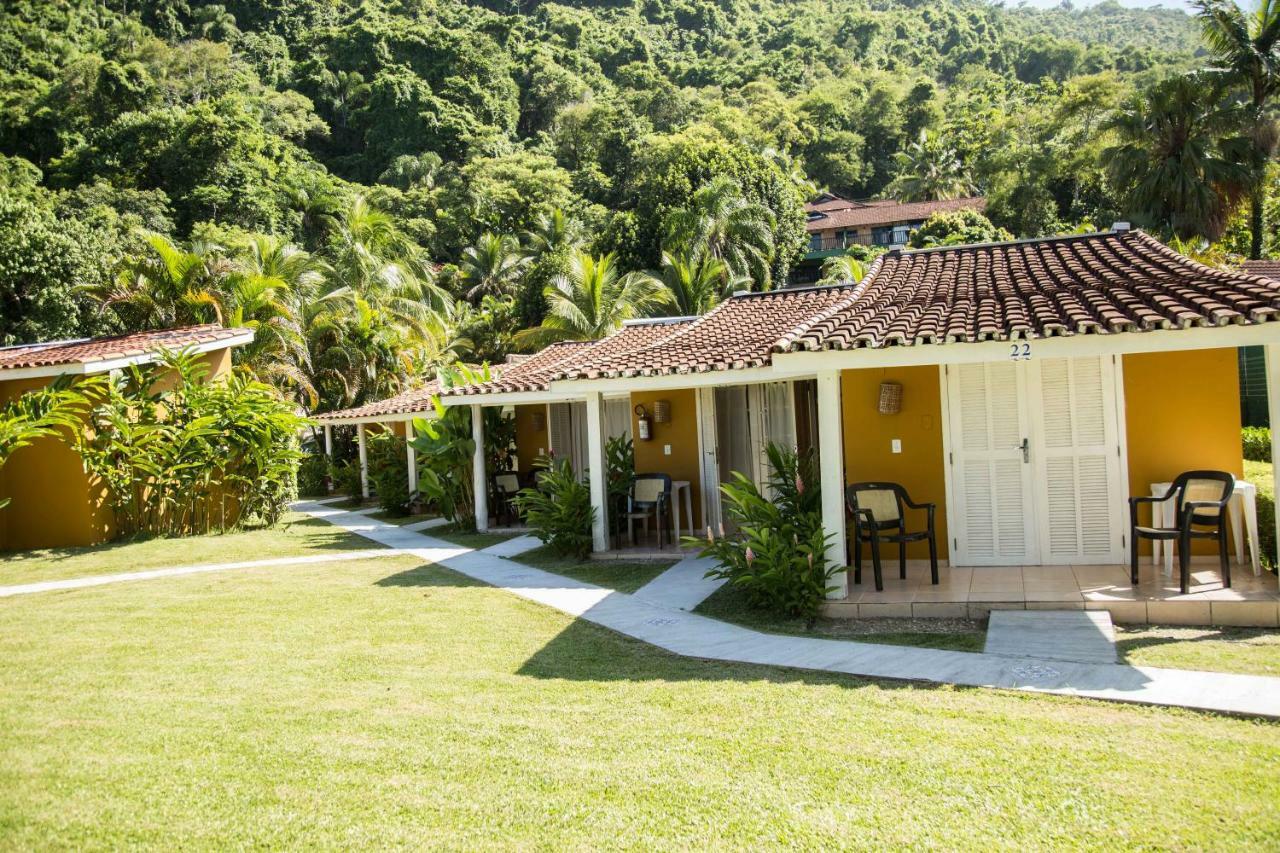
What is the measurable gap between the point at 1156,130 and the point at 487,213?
102 ft

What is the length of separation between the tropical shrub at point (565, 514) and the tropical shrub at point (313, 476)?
17348 mm

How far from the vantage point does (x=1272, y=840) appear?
3.77 metres

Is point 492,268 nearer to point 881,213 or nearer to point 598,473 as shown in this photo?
point 881,213

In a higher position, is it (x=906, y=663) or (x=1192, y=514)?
(x=1192, y=514)

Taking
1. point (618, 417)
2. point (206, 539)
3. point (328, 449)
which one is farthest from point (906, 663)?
point (328, 449)

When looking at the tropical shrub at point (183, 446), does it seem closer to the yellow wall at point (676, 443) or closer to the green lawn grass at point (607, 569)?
the green lawn grass at point (607, 569)

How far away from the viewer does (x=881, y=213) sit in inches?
2216

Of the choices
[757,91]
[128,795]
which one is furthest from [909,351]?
[757,91]

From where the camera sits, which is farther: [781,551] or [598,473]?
[598,473]

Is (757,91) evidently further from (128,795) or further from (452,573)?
(128,795)

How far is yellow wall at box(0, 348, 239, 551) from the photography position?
48.2 feet

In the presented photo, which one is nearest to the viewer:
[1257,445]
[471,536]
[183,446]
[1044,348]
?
[1044,348]

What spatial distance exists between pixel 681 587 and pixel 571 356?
8.98m

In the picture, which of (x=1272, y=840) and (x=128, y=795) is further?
(x=128, y=795)
